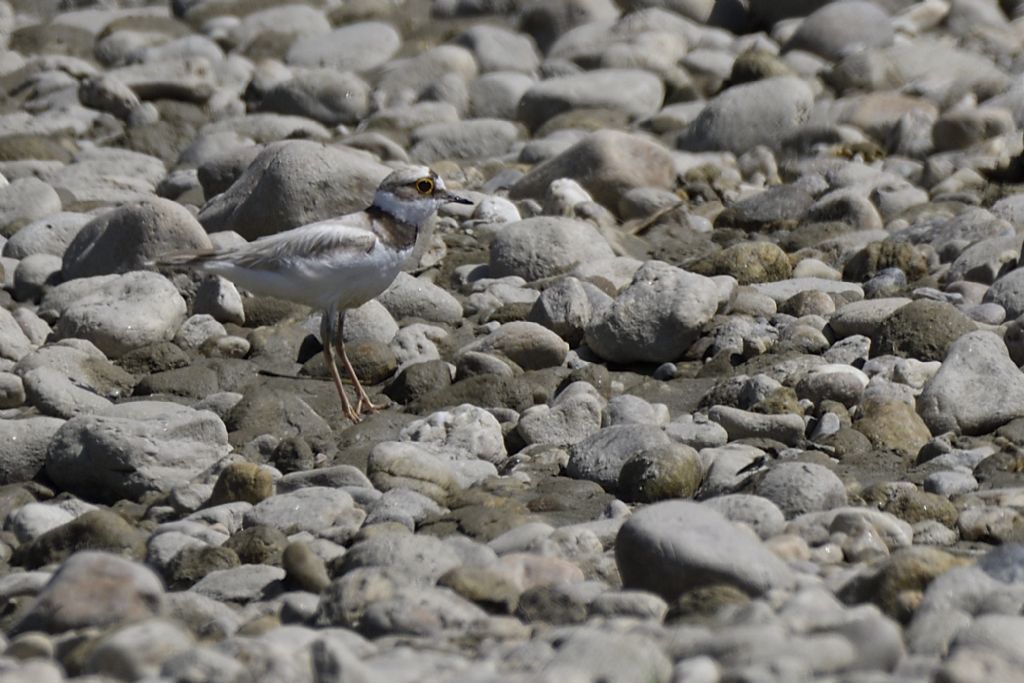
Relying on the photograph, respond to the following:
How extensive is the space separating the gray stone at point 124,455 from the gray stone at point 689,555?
2.80 m

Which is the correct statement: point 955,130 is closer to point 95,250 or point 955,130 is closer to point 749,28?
point 749,28

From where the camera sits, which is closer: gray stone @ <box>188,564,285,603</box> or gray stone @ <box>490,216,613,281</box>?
gray stone @ <box>188,564,285,603</box>

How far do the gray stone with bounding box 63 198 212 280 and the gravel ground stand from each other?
0.09ft

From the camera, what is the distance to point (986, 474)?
23.7 feet

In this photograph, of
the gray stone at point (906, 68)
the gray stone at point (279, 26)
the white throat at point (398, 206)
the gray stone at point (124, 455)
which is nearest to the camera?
the gray stone at point (124, 455)

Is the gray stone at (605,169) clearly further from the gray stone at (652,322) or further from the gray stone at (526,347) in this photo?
the gray stone at (526,347)

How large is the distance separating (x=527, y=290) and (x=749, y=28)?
10.1m

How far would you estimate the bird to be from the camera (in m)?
9.05

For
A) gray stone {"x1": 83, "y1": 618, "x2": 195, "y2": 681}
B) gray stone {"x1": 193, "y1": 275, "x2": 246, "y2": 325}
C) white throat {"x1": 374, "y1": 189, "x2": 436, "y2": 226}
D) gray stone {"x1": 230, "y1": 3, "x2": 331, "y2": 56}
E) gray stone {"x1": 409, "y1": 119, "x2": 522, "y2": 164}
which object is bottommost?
gray stone {"x1": 230, "y1": 3, "x2": 331, "y2": 56}

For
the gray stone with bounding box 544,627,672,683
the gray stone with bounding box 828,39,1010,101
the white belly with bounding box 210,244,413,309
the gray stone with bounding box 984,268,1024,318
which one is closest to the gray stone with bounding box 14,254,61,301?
the white belly with bounding box 210,244,413,309

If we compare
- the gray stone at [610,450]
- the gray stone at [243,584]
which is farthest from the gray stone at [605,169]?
the gray stone at [243,584]

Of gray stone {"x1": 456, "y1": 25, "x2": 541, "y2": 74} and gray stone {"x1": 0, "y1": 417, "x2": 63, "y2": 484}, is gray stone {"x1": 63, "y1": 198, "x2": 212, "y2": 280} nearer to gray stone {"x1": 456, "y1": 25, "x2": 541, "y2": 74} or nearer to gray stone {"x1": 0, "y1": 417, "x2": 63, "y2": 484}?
gray stone {"x1": 0, "y1": 417, "x2": 63, "y2": 484}

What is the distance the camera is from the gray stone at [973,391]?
7.95 m

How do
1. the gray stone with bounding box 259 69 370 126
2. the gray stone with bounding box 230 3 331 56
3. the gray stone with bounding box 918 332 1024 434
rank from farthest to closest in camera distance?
the gray stone with bounding box 230 3 331 56 → the gray stone with bounding box 259 69 370 126 → the gray stone with bounding box 918 332 1024 434
